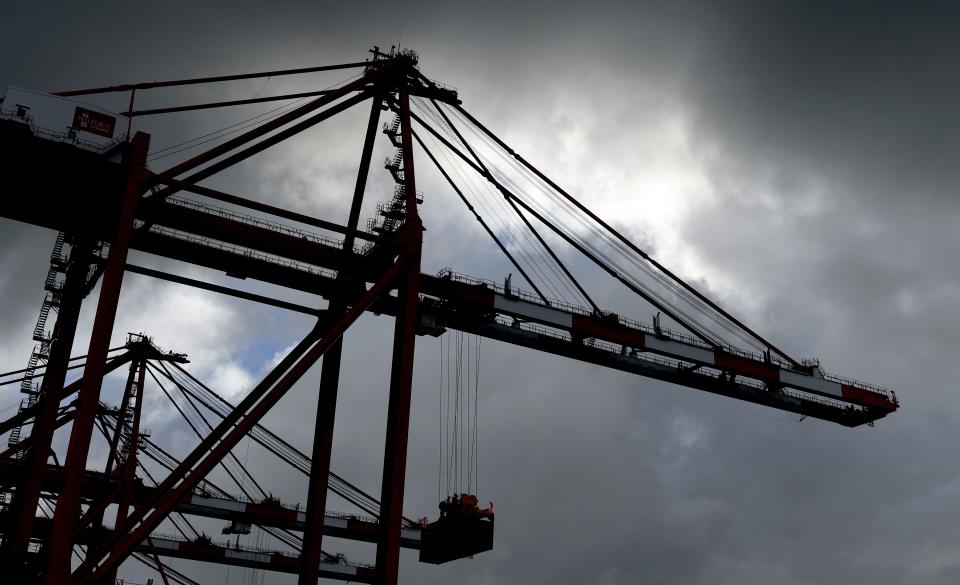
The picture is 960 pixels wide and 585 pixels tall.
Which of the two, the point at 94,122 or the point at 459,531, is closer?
the point at 94,122

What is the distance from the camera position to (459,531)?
3044cm

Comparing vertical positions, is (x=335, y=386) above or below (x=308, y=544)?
above

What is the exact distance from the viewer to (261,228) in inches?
1196

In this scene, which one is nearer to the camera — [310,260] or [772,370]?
[310,260]

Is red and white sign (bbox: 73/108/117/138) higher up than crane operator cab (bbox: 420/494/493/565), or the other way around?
red and white sign (bbox: 73/108/117/138)

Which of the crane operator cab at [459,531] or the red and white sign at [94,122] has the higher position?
the red and white sign at [94,122]

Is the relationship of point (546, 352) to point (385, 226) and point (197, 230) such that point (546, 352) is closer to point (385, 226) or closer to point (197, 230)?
point (385, 226)

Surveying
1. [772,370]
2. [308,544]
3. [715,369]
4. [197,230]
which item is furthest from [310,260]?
[772,370]

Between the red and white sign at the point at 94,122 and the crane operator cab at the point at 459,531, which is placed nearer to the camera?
the red and white sign at the point at 94,122

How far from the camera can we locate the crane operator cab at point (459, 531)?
30.5 m

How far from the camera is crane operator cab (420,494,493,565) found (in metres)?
30.5

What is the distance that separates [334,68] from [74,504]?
1877 centimetres

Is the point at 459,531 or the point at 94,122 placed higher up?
the point at 94,122

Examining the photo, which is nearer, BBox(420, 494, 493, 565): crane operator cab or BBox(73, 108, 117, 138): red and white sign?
BBox(73, 108, 117, 138): red and white sign
